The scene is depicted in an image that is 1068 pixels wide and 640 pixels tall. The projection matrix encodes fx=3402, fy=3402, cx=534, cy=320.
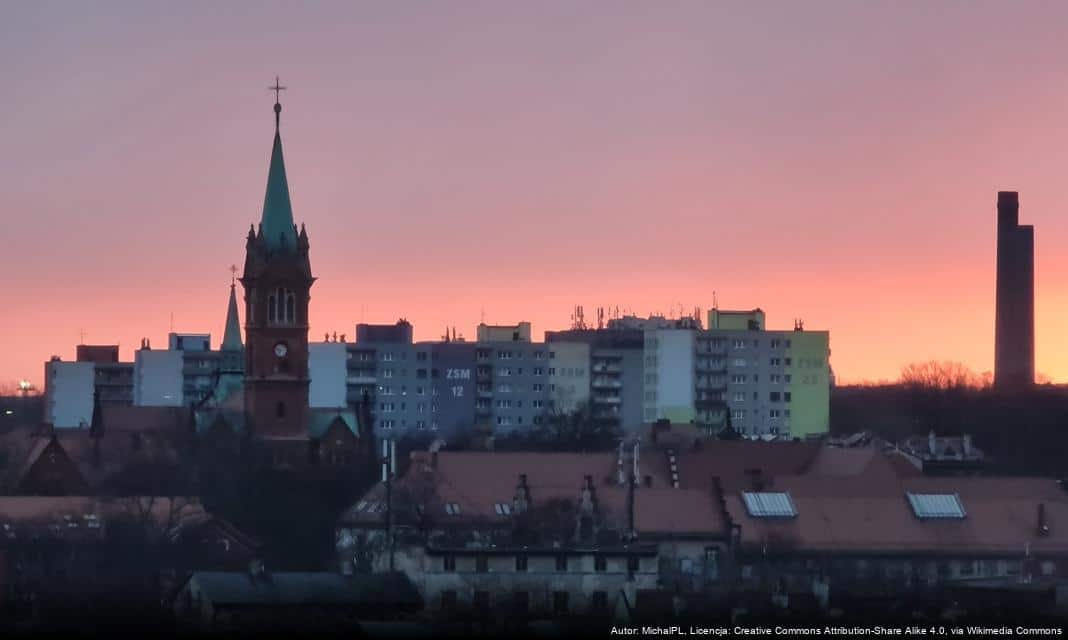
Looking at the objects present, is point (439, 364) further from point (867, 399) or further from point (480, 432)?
point (867, 399)

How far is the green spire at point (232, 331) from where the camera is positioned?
150 metres

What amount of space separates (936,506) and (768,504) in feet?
16.1

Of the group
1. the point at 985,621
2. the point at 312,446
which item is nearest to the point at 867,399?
the point at 312,446

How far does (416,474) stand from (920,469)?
845 inches

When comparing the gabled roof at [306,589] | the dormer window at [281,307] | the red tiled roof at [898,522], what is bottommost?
the gabled roof at [306,589]

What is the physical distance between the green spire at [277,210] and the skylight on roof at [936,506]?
3422 centimetres

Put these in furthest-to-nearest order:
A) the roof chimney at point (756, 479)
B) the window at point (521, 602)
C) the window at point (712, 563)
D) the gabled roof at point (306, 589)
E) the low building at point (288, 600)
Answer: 1. the roof chimney at point (756, 479)
2. the window at point (712, 563)
3. the window at point (521, 602)
4. the gabled roof at point (306, 589)
5. the low building at point (288, 600)

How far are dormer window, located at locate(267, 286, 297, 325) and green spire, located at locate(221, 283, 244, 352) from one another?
2287 centimetres

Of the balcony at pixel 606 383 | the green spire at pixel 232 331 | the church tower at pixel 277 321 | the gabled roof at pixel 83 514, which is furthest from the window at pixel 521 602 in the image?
the balcony at pixel 606 383

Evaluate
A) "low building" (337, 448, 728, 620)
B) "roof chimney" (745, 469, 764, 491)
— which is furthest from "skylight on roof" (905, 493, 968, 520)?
"low building" (337, 448, 728, 620)

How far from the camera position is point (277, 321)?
416 feet

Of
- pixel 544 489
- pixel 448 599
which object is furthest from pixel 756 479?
pixel 448 599

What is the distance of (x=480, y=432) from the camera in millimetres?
157875

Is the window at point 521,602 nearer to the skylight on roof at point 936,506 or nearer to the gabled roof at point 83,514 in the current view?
the gabled roof at point 83,514
